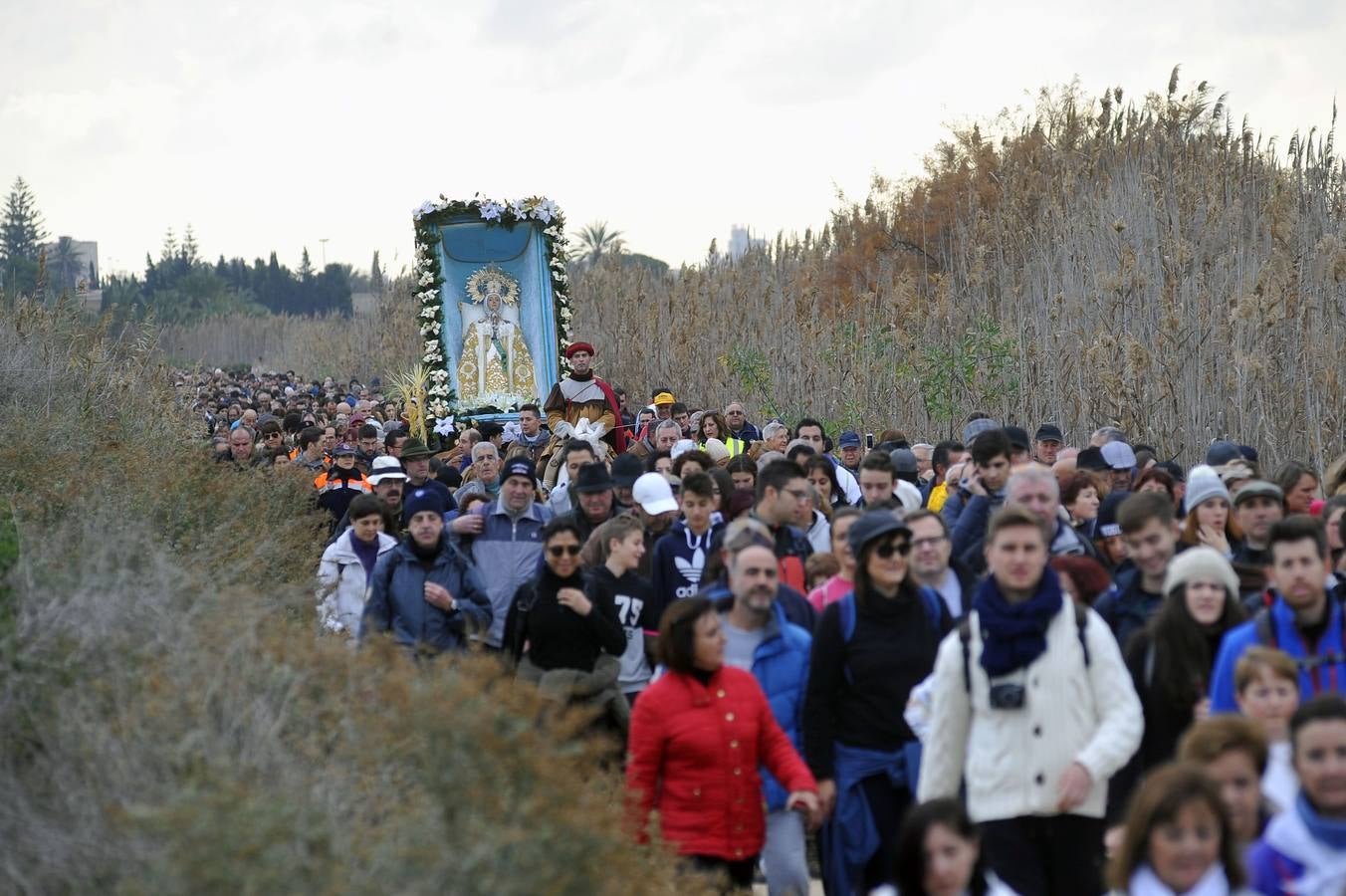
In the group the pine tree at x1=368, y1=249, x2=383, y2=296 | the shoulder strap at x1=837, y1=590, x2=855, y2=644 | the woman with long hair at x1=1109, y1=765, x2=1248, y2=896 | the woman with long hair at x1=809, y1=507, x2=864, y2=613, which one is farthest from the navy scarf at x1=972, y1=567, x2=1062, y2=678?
the pine tree at x1=368, y1=249, x2=383, y2=296

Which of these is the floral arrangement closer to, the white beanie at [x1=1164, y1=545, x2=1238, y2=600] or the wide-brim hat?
the wide-brim hat

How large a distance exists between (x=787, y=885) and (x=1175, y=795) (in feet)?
7.55

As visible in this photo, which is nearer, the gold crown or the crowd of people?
the crowd of people

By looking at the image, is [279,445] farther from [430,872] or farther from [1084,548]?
[430,872]

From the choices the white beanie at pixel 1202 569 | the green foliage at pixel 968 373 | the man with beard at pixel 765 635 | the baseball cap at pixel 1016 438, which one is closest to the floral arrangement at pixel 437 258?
the green foliage at pixel 968 373

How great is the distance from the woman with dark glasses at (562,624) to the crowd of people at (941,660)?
13 millimetres

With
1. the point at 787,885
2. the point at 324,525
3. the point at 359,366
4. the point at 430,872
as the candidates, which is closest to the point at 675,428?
the point at 324,525

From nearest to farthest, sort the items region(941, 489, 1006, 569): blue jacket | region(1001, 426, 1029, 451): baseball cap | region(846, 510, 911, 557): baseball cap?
region(846, 510, 911, 557): baseball cap → region(941, 489, 1006, 569): blue jacket → region(1001, 426, 1029, 451): baseball cap

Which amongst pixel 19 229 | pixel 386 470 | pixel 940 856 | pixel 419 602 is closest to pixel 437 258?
pixel 386 470

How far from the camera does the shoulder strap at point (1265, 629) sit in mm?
5633

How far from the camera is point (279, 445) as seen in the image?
55.8 feet

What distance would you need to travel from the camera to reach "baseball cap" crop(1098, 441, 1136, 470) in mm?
11336

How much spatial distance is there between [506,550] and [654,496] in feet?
2.87

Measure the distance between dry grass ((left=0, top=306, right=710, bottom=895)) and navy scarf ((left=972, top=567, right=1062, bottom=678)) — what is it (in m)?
1.29
